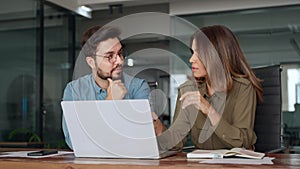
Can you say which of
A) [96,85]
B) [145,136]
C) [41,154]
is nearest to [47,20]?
[96,85]

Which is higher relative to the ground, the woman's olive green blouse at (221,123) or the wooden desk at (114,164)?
the woman's olive green blouse at (221,123)

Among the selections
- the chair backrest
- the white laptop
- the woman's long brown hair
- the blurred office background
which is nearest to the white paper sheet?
the white laptop

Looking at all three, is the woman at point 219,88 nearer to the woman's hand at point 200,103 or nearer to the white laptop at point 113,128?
the woman's hand at point 200,103

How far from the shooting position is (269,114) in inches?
84.1

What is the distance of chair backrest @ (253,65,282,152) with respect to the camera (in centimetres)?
211

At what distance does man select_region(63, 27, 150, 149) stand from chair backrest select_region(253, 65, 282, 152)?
0.65 meters

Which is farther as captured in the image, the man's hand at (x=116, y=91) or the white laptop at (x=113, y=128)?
the man's hand at (x=116, y=91)

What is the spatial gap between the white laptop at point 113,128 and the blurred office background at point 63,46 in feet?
9.86

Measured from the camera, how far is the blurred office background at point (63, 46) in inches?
177

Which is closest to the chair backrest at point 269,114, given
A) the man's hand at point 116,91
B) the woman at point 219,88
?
the woman at point 219,88

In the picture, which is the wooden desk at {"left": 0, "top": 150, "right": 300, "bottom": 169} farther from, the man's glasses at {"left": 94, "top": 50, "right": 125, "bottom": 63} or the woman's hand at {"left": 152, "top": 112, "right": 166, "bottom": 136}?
the man's glasses at {"left": 94, "top": 50, "right": 125, "bottom": 63}

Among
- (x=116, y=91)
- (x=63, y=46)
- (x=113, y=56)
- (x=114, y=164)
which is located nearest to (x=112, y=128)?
(x=114, y=164)

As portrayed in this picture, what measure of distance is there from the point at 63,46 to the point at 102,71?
393 centimetres

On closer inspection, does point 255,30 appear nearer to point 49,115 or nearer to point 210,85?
point 49,115
